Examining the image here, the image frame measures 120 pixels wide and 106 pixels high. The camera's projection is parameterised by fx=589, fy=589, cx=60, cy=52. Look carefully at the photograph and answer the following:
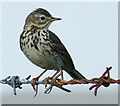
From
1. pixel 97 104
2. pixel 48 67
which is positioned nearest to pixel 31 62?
pixel 48 67

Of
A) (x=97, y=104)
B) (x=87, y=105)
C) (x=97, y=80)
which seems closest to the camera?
(x=97, y=80)

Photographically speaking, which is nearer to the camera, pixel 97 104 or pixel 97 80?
pixel 97 80

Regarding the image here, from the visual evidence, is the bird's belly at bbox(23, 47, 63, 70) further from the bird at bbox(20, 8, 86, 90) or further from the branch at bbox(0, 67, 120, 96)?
the branch at bbox(0, 67, 120, 96)

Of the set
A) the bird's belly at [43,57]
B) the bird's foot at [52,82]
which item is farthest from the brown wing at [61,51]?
the bird's foot at [52,82]

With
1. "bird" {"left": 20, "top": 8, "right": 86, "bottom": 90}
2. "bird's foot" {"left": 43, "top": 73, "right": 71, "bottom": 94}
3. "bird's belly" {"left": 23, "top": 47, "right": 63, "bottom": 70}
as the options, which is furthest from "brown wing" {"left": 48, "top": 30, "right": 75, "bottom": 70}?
"bird's foot" {"left": 43, "top": 73, "right": 71, "bottom": 94}

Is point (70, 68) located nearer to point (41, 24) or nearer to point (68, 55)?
point (68, 55)

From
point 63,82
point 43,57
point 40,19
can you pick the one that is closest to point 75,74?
point 43,57

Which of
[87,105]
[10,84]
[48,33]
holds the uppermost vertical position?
[48,33]
